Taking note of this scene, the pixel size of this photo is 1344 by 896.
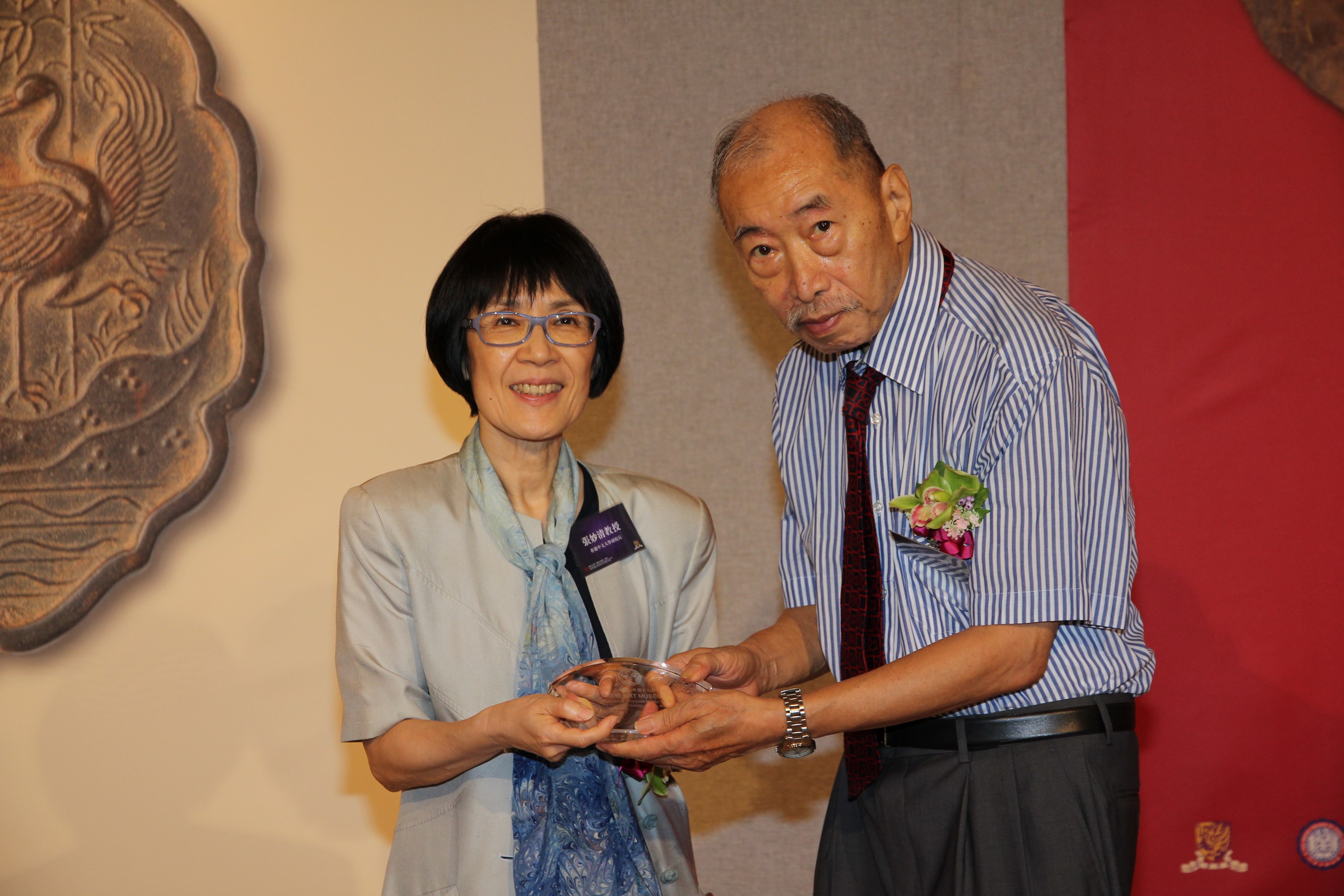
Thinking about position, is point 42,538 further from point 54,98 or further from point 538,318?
point 538,318

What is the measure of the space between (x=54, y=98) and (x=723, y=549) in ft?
7.97

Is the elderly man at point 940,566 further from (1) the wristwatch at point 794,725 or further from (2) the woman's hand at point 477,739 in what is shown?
(2) the woman's hand at point 477,739

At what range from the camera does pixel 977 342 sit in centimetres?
179

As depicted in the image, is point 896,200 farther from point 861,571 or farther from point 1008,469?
point 861,571

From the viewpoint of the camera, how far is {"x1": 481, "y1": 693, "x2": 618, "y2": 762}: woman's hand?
1.63 m

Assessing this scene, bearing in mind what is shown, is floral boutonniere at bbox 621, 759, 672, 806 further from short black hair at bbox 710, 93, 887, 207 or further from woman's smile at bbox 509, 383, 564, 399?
short black hair at bbox 710, 93, 887, 207

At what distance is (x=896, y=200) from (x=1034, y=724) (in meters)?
0.96

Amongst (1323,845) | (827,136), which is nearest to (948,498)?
(827,136)

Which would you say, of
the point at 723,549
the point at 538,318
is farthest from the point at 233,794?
the point at 538,318

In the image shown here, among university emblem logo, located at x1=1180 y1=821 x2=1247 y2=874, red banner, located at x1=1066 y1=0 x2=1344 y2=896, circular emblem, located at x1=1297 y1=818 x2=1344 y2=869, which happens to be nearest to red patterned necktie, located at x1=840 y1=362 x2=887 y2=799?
red banner, located at x1=1066 y1=0 x2=1344 y2=896

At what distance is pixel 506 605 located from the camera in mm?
1882

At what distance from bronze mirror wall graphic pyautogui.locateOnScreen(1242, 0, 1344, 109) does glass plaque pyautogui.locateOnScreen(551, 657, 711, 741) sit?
2.92 meters

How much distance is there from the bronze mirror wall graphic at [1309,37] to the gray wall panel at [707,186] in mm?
648

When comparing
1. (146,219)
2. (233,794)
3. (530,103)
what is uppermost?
(530,103)
